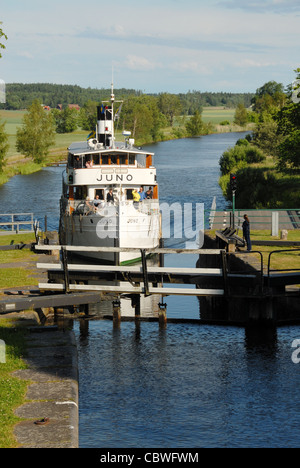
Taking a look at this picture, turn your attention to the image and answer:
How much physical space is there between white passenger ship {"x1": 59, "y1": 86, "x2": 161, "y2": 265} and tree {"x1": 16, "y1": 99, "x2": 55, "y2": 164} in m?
81.7

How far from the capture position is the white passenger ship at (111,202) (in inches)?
1480

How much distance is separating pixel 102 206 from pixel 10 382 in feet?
73.7

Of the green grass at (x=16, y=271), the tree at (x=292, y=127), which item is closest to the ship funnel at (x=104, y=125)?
the green grass at (x=16, y=271)

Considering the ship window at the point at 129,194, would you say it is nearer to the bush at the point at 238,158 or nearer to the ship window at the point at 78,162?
the ship window at the point at 78,162

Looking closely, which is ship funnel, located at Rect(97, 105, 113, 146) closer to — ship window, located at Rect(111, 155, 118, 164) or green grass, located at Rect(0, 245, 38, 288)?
ship window, located at Rect(111, 155, 118, 164)

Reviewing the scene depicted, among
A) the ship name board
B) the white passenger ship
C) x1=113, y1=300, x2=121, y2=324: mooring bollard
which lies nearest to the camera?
x1=113, y1=300, x2=121, y2=324: mooring bollard

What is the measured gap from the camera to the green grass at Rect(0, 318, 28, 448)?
13.5 meters

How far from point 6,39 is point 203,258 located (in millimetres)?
16768

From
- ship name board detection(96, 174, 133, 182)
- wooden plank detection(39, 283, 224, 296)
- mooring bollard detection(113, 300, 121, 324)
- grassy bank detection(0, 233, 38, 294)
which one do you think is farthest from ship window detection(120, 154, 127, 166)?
wooden plank detection(39, 283, 224, 296)

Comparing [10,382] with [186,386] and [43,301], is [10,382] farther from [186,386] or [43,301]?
[43,301]

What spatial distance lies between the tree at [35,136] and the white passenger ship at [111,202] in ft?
268

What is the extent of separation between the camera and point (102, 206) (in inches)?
1497

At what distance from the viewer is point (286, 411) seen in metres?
17.4
